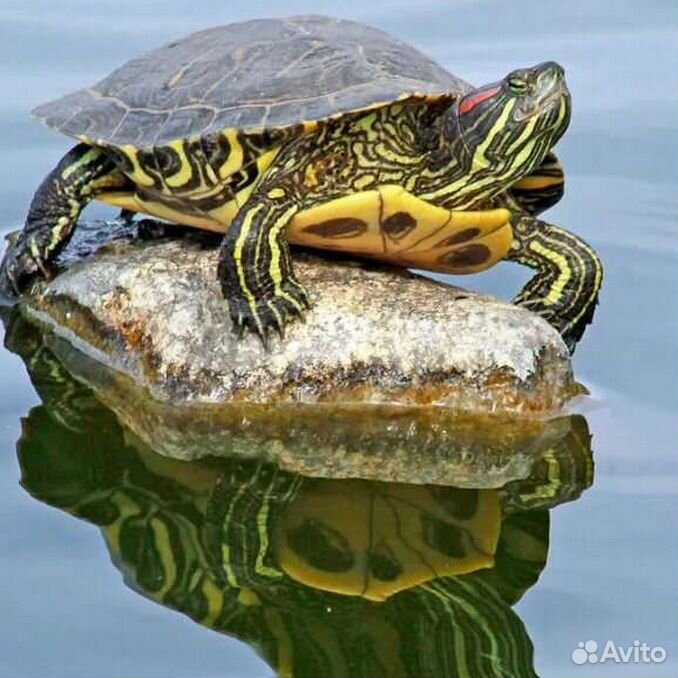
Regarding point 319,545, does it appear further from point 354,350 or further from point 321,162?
point 321,162

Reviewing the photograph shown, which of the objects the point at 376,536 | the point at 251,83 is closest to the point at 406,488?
the point at 376,536

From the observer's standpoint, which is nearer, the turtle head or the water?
the water

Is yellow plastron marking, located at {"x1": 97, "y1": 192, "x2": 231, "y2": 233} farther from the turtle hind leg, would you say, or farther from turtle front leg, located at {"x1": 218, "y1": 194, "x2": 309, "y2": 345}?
turtle front leg, located at {"x1": 218, "y1": 194, "x2": 309, "y2": 345}

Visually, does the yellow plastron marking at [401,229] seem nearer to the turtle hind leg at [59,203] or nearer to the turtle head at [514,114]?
the turtle head at [514,114]

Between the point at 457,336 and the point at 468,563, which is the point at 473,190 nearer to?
the point at 457,336

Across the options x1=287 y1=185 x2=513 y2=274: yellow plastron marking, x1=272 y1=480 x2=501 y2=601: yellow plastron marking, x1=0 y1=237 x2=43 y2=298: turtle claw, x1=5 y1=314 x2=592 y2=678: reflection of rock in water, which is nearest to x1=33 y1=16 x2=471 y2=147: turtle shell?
x1=287 y1=185 x2=513 y2=274: yellow plastron marking

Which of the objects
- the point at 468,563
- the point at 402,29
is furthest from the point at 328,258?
the point at 402,29

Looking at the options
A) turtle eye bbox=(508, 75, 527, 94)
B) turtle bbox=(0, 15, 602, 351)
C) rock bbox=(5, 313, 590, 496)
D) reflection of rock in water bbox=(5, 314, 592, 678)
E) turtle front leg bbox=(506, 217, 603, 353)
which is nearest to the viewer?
reflection of rock in water bbox=(5, 314, 592, 678)

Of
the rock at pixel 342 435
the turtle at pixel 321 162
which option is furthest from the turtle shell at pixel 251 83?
the rock at pixel 342 435
